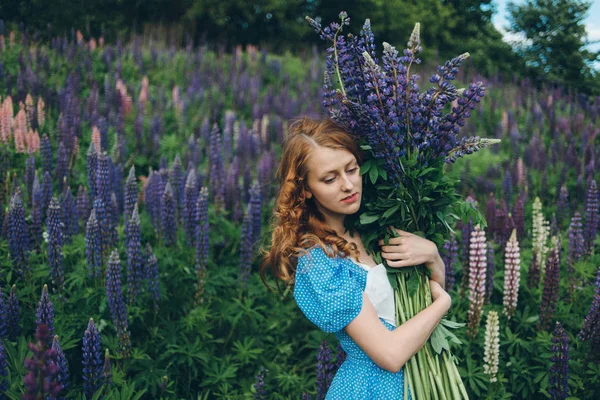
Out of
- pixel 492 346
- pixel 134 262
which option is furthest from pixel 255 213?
pixel 492 346

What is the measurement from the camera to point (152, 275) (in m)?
3.86

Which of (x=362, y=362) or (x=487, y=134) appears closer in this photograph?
(x=362, y=362)

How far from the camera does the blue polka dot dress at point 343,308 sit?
2377 mm

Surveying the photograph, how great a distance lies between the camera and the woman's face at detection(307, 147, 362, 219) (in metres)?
2.47

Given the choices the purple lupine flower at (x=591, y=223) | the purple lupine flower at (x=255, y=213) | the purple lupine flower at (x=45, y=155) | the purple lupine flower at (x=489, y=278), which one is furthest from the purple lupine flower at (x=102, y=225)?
the purple lupine flower at (x=591, y=223)

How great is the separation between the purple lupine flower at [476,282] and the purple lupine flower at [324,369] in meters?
1.16

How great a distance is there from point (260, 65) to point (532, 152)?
6672mm

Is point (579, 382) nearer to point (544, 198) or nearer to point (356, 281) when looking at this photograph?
point (356, 281)

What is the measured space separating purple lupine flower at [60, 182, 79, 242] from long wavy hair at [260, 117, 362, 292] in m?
2.36

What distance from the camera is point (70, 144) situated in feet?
19.6

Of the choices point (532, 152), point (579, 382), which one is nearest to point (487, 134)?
point (532, 152)

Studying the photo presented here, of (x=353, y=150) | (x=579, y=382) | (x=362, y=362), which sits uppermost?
(x=353, y=150)

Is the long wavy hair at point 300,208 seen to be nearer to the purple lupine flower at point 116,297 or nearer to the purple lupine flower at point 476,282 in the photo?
the purple lupine flower at point 116,297

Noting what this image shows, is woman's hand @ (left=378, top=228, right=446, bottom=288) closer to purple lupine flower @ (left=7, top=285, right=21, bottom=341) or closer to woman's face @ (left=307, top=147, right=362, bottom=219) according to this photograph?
woman's face @ (left=307, top=147, right=362, bottom=219)
